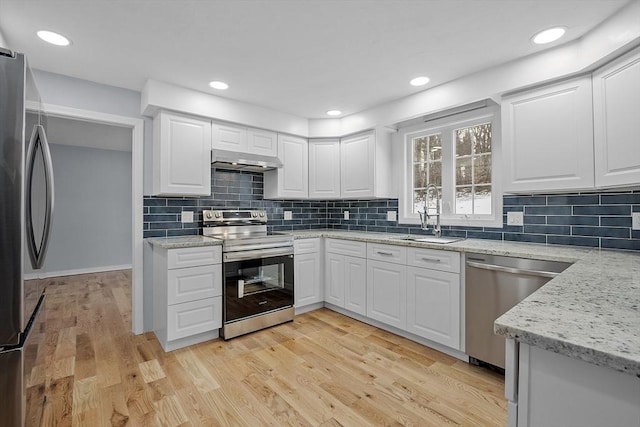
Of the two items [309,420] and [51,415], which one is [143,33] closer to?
[51,415]

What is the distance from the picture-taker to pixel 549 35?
1.97 meters

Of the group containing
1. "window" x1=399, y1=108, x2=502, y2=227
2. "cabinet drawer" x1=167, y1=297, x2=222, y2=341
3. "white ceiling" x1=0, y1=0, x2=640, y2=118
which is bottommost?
"cabinet drawer" x1=167, y1=297, x2=222, y2=341

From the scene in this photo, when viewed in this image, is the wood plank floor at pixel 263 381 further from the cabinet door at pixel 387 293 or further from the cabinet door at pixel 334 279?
the cabinet door at pixel 334 279

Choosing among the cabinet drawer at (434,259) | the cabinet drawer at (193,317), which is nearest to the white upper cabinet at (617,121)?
the cabinet drawer at (434,259)

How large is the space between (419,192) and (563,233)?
1.37 metres

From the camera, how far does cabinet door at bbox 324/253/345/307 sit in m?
3.31

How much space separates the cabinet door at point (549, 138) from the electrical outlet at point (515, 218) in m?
0.34

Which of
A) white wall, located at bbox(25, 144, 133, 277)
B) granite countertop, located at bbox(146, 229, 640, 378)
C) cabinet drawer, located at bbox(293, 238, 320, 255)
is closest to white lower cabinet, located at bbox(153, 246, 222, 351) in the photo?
cabinet drawer, located at bbox(293, 238, 320, 255)

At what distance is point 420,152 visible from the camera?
3.39 metres

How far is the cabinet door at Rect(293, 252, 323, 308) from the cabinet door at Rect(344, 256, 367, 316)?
14.4 inches

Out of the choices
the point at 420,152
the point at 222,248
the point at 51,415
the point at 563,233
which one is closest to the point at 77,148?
the point at 222,248

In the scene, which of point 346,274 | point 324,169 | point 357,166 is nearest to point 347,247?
point 346,274

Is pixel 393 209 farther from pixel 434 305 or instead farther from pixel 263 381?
pixel 263 381

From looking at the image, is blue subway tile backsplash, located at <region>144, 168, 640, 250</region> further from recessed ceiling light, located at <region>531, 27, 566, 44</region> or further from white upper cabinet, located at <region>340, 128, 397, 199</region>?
recessed ceiling light, located at <region>531, 27, 566, 44</region>
